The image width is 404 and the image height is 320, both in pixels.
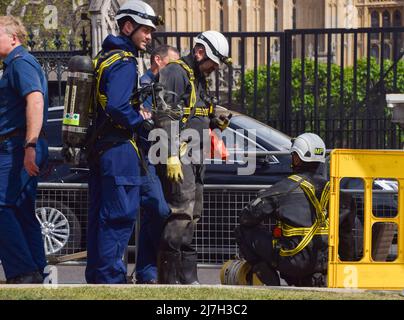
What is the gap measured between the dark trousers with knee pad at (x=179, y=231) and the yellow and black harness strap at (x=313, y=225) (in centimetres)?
71

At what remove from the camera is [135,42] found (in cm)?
1034

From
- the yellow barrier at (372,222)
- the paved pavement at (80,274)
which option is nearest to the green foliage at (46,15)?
the paved pavement at (80,274)

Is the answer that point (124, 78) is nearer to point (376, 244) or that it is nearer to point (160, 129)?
point (160, 129)

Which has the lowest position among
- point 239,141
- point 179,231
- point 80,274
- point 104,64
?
point 80,274

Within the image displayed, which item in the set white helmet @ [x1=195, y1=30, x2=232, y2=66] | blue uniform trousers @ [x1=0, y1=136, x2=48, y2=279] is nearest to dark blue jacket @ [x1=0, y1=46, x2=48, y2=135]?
blue uniform trousers @ [x1=0, y1=136, x2=48, y2=279]

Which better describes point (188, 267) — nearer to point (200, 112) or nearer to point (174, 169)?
point (174, 169)

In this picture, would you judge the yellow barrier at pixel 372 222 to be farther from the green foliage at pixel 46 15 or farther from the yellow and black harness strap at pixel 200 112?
the green foliage at pixel 46 15

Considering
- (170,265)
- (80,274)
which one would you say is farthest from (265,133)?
(170,265)

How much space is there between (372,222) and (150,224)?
177 cm

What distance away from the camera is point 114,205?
10.1 meters

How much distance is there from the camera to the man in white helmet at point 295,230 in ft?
34.8

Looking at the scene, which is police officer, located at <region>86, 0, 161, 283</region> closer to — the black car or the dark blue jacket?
the dark blue jacket

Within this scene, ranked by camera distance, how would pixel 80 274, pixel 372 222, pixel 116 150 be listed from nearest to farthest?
pixel 116 150 < pixel 372 222 < pixel 80 274
